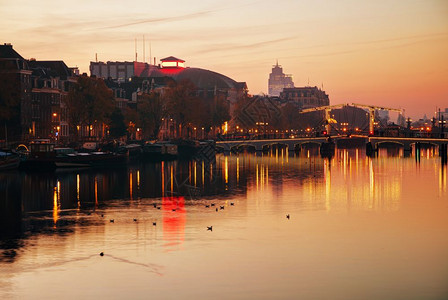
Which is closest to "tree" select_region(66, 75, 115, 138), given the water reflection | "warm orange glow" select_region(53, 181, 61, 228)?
the water reflection

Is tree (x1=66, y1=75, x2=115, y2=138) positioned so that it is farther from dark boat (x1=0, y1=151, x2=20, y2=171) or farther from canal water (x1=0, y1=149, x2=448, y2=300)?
canal water (x1=0, y1=149, x2=448, y2=300)

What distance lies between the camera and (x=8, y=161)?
92438 millimetres

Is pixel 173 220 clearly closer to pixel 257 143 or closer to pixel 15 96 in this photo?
pixel 15 96

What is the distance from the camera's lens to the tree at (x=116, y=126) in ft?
472

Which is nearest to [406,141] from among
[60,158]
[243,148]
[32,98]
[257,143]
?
[257,143]

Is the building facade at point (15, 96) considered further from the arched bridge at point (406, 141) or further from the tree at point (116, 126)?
the arched bridge at point (406, 141)

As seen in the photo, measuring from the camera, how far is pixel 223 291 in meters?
33.2

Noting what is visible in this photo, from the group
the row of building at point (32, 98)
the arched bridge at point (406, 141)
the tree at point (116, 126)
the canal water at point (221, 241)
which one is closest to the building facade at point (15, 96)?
the row of building at point (32, 98)

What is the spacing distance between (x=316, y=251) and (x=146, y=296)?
40.3 ft

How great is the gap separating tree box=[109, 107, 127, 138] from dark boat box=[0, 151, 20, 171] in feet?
161

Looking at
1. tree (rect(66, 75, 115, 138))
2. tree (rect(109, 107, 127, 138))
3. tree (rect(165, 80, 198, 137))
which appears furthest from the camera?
tree (rect(165, 80, 198, 137))

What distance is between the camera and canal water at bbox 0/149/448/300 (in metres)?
33.8


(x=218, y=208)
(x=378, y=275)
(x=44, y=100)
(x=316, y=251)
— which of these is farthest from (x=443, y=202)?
(x=44, y=100)

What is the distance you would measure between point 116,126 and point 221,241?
336ft
